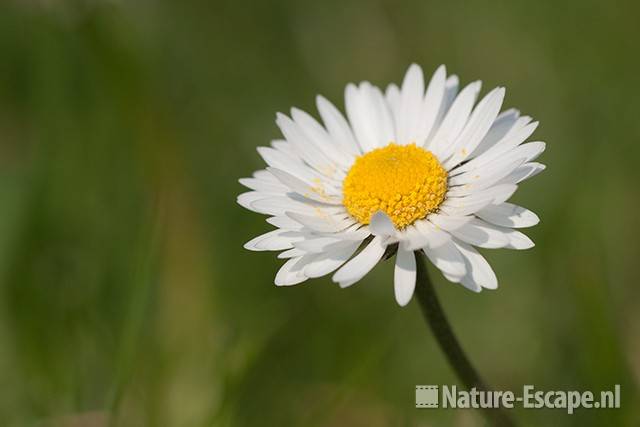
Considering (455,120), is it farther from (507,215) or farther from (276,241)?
(276,241)

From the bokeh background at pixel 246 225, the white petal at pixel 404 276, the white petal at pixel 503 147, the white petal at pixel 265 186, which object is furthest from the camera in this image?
the bokeh background at pixel 246 225

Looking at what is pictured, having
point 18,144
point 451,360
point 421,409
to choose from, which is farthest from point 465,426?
point 18,144

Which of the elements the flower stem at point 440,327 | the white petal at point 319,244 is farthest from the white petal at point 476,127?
the white petal at point 319,244

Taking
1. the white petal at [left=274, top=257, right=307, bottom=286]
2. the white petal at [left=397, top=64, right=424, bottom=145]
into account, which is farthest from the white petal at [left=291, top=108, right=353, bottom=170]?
the white petal at [left=274, top=257, right=307, bottom=286]

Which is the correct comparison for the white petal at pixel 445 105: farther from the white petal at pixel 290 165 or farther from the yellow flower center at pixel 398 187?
the white petal at pixel 290 165

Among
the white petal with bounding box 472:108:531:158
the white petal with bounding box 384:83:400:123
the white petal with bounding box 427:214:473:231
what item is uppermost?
the white petal with bounding box 384:83:400:123

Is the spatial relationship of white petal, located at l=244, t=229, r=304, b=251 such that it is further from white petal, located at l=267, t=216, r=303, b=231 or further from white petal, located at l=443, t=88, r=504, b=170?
white petal, located at l=443, t=88, r=504, b=170

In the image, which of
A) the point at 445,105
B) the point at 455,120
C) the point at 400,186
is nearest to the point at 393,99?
the point at 445,105
